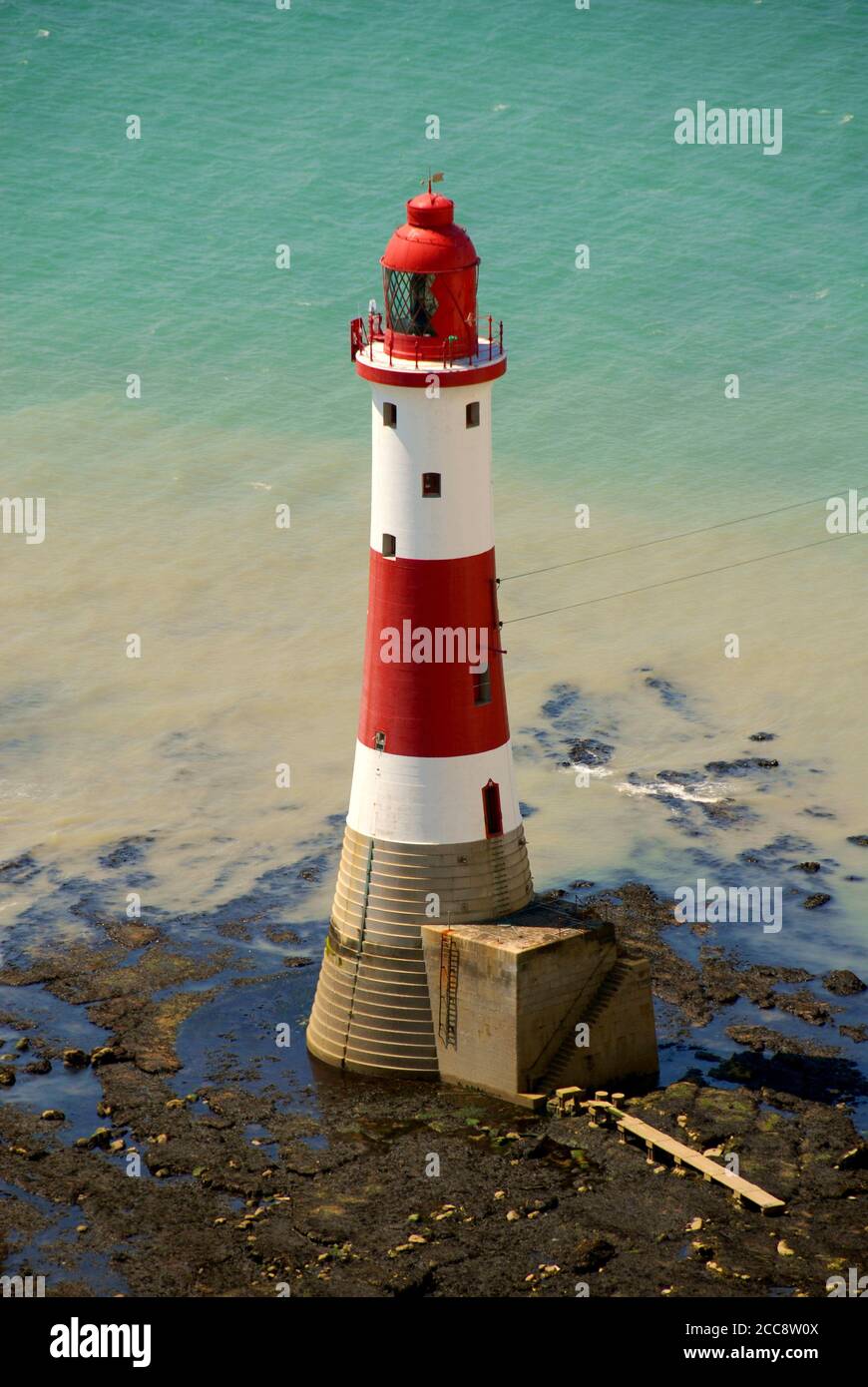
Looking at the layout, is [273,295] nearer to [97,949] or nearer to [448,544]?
[97,949]

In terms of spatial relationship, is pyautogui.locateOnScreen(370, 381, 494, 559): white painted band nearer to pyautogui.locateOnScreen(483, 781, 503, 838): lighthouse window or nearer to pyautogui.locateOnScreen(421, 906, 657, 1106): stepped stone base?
pyautogui.locateOnScreen(483, 781, 503, 838): lighthouse window

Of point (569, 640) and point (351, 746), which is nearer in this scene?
point (351, 746)

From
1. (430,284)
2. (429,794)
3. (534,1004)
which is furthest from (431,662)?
(430,284)

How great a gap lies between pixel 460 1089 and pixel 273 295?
2116 inches

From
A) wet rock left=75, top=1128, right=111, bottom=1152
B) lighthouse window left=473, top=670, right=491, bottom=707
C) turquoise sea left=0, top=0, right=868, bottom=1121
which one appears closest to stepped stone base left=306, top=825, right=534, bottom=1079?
lighthouse window left=473, top=670, right=491, bottom=707

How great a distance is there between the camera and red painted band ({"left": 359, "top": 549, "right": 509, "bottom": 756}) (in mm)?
55906

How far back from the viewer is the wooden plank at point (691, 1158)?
5408 centimetres

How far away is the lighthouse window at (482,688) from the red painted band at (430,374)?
5.83 metres

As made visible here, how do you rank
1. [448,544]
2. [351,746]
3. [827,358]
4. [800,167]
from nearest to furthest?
[448,544] < [351,746] < [827,358] < [800,167]

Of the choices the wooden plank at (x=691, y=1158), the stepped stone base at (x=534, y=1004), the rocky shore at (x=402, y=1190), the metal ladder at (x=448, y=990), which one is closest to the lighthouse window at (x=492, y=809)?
the stepped stone base at (x=534, y=1004)

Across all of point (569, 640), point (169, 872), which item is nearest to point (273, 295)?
point (569, 640)

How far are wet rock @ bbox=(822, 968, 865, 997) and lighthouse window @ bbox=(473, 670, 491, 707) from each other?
11901 mm

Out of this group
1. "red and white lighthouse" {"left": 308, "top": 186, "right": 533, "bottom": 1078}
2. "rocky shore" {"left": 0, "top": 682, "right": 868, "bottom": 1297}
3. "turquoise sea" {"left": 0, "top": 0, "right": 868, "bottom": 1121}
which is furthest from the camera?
"turquoise sea" {"left": 0, "top": 0, "right": 868, "bottom": 1121}

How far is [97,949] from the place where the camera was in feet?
219
